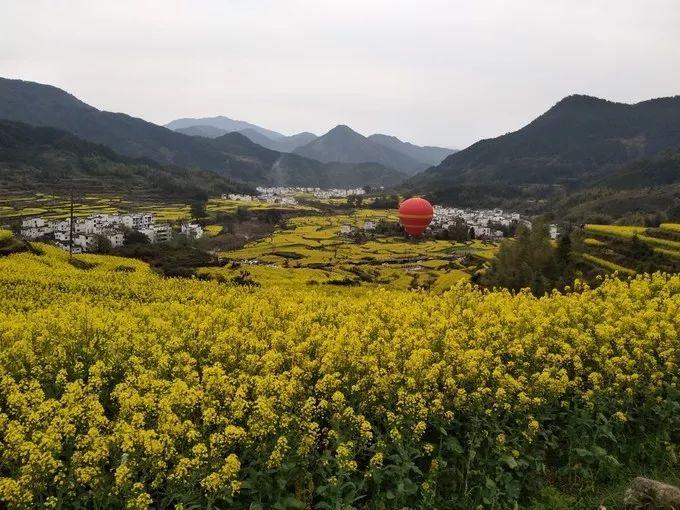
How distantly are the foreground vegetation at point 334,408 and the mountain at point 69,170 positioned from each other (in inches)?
4852

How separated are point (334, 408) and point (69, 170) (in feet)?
503

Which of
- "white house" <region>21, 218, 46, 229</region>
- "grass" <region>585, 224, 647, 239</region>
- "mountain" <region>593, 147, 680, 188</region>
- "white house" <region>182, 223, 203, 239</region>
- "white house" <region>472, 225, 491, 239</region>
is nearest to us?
"grass" <region>585, 224, 647, 239</region>

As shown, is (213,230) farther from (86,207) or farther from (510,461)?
(510,461)

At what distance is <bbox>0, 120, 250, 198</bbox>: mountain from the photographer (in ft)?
406

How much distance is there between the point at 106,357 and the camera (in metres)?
8.45

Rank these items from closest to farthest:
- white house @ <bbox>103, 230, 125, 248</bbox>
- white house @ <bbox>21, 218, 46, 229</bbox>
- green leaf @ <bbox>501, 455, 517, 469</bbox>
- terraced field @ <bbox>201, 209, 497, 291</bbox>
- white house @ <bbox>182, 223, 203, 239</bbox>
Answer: green leaf @ <bbox>501, 455, 517, 469</bbox>
terraced field @ <bbox>201, 209, 497, 291</bbox>
white house @ <bbox>103, 230, 125, 248</bbox>
white house @ <bbox>21, 218, 46, 229</bbox>
white house @ <bbox>182, 223, 203, 239</bbox>

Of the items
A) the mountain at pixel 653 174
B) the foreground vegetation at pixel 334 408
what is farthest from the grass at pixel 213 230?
the mountain at pixel 653 174

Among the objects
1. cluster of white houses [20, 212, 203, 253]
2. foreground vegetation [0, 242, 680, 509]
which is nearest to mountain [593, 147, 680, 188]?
cluster of white houses [20, 212, 203, 253]

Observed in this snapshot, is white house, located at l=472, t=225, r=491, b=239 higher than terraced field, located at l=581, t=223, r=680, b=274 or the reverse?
the reverse

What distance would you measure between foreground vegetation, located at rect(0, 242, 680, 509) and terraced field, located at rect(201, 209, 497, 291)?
1726 cm

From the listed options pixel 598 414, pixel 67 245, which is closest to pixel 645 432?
pixel 598 414

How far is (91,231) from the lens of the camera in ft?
255

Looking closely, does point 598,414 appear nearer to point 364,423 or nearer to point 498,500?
point 498,500

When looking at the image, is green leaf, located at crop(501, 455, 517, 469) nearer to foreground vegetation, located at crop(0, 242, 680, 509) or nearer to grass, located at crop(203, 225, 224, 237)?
foreground vegetation, located at crop(0, 242, 680, 509)
